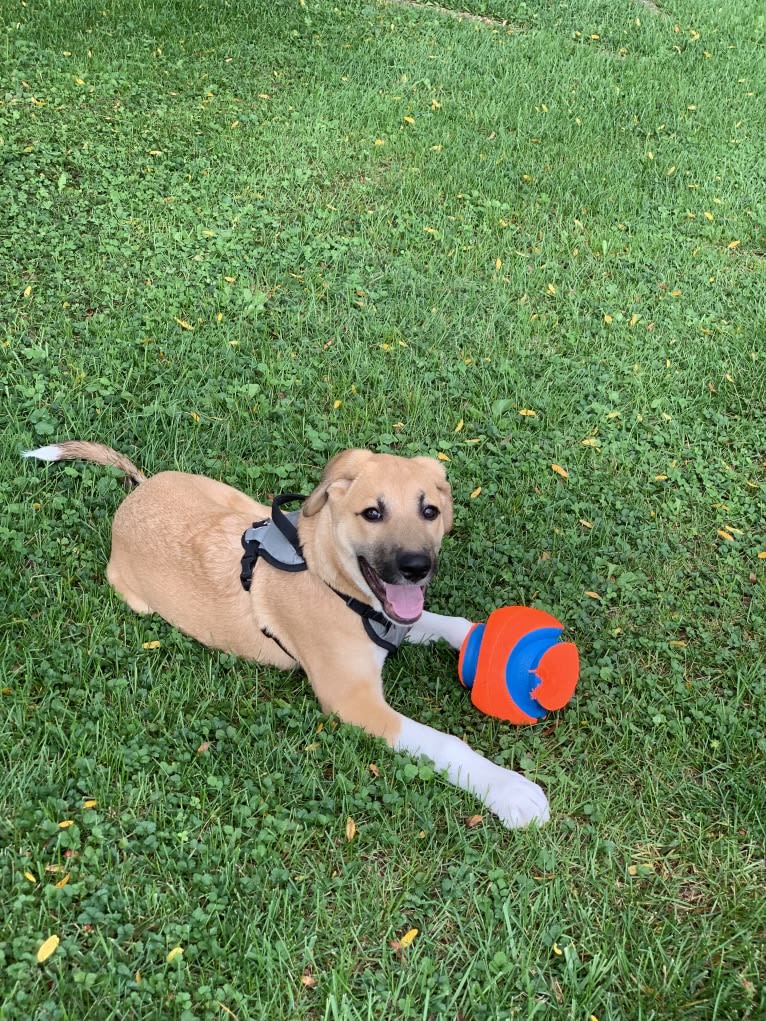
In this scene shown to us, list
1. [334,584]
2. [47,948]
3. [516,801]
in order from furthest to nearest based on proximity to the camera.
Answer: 1. [334,584]
2. [516,801]
3. [47,948]

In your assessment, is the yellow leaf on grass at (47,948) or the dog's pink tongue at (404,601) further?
Result: the dog's pink tongue at (404,601)

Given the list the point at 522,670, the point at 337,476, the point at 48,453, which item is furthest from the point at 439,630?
the point at 48,453

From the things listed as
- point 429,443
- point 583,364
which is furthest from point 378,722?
point 583,364

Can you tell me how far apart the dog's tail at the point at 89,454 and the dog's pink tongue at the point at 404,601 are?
1869mm

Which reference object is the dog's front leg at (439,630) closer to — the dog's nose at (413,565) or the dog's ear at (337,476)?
the dog's nose at (413,565)

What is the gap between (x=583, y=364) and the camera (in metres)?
6.27

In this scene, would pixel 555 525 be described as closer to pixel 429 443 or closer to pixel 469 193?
pixel 429 443

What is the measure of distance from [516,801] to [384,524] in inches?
48.3

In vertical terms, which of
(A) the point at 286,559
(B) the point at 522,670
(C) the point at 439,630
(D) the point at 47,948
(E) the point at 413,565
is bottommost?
(D) the point at 47,948

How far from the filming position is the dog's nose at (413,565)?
3.48 m

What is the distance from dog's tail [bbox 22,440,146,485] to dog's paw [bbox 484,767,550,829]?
2.60 meters

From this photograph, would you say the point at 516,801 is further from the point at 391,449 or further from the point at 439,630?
the point at 391,449

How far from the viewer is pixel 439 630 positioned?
13.6 feet

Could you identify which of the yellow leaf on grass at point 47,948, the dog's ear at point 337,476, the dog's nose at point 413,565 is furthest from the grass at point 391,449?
the dog's ear at point 337,476
